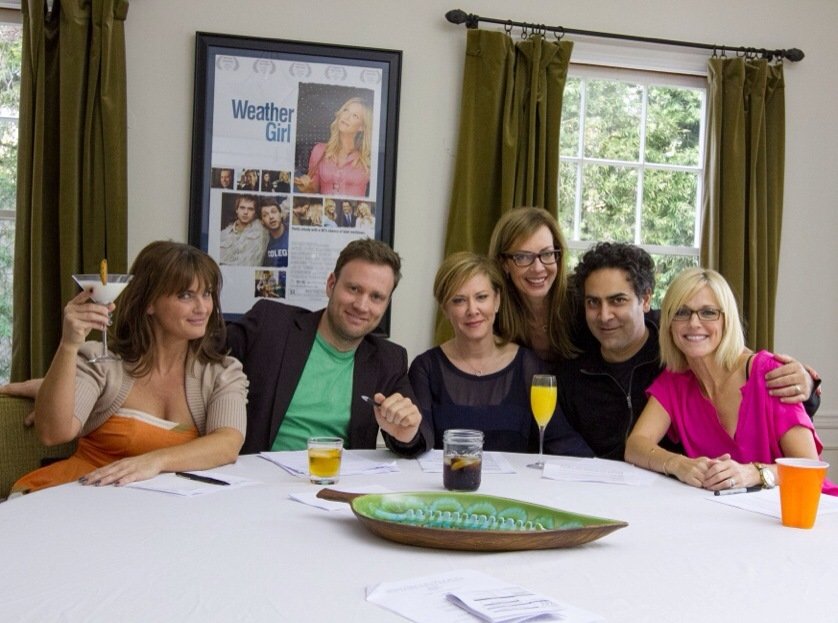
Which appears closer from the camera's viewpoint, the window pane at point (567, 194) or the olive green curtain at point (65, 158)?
the olive green curtain at point (65, 158)

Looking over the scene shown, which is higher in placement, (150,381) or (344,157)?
(344,157)

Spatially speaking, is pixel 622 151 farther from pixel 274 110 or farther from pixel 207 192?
pixel 207 192

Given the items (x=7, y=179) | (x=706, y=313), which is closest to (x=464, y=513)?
(x=706, y=313)

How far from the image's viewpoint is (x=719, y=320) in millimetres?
2266

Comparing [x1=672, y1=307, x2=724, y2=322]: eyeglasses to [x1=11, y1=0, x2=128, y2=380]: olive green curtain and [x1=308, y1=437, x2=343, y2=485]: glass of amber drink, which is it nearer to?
[x1=308, y1=437, x2=343, y2=485]: glass of amber drink

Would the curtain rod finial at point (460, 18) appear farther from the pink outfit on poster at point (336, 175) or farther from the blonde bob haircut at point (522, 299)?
the blonde bob haircut at point (522, 299)

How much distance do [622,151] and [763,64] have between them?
0.76 meters

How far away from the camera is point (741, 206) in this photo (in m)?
4.18

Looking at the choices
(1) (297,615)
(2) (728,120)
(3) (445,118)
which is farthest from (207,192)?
(1) (297,615)

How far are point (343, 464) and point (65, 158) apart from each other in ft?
7.27

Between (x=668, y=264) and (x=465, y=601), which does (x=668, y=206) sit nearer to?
(x=668, y=264)

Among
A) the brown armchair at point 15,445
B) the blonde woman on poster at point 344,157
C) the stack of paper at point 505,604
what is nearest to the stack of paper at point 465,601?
the stack of paper at point 505,604

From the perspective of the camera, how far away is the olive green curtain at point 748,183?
417cm

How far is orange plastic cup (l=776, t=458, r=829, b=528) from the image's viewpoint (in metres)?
1.55
